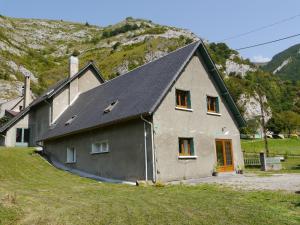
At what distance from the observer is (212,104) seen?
71.8 ft

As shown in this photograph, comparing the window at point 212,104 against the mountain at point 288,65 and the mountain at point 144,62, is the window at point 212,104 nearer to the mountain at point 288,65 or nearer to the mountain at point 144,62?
the mountain at point 144,62

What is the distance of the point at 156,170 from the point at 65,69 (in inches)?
4032

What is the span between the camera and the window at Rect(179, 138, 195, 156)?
61.1ft

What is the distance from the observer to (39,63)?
407 feet

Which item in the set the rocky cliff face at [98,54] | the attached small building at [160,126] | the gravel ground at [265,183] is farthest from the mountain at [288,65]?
the gravel ground at [265,183]

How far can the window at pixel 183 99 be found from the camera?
19.4 meters

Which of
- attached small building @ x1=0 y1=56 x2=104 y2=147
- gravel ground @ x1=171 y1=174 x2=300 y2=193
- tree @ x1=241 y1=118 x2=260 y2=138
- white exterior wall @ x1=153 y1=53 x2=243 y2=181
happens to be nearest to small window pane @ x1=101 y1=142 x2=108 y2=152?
white exterior wall @ x1=153 y1=53 x2=243 y2=181

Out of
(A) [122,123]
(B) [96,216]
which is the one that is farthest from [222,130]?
(B) [96,216]

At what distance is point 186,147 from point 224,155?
370cm

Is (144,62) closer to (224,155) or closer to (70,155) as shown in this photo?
(70,155)

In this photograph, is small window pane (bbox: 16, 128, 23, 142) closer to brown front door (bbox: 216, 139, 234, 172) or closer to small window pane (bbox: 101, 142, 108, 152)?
small window pane (bbox: 101, 142, 108, 152)

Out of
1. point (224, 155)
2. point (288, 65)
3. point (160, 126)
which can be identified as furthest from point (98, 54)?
point (160, 126)

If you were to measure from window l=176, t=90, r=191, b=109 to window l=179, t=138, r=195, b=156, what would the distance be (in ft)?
6.68

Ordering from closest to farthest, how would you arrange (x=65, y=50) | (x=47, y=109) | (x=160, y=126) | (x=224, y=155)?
(x=160, y=126) < (x=224, y=155) < (x=47, y=109) < (x=65, y=50)
